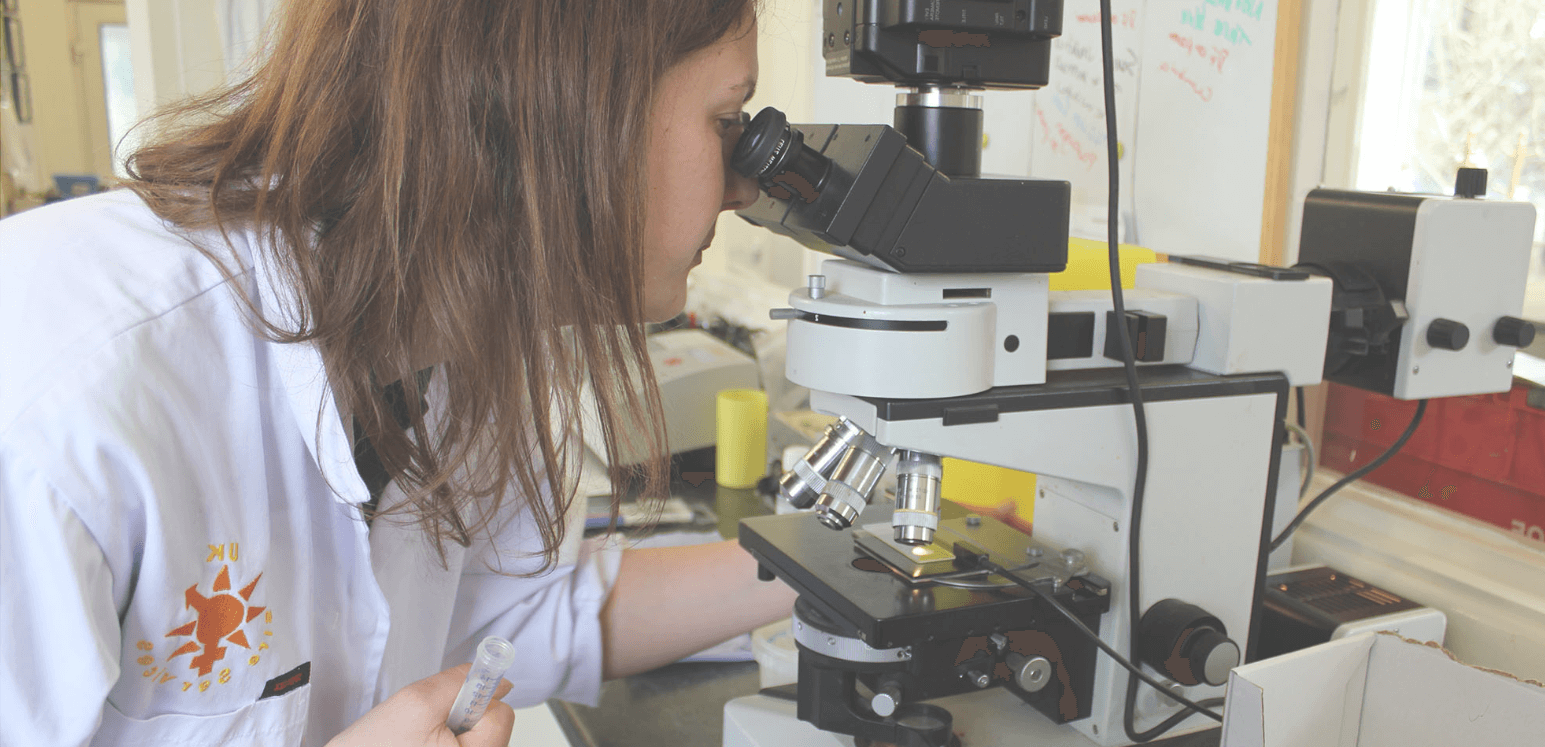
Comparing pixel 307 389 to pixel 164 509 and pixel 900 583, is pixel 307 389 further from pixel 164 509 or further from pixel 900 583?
pixel 900 583

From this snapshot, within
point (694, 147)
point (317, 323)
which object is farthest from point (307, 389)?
point (694, 147)

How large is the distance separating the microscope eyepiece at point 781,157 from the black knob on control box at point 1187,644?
1.44 feet

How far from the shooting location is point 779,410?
6.25 feet

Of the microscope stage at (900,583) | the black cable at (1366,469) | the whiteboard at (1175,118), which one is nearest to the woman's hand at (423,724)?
the microscope stage at (900,583)

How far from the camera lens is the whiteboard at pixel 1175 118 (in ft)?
4.00

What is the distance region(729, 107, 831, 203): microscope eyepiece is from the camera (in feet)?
2.31

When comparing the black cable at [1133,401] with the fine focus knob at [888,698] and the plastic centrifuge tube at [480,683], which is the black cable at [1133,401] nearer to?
the fine focus knob at [888,698]

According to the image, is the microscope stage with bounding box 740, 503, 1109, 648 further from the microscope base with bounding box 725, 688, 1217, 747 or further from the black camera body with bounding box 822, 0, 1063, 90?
the black camera body with bounding box 822, 0, 1063, 90

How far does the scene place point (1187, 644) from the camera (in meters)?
0.80

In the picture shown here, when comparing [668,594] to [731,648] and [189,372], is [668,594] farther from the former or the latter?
[189,372]

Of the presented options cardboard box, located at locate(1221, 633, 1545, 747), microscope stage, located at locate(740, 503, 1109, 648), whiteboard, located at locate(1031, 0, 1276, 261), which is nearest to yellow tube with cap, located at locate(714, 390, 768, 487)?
whiteboard, located at locate(1031, 0, 1276, 261)

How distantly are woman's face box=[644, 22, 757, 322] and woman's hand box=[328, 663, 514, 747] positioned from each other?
1.08 ft

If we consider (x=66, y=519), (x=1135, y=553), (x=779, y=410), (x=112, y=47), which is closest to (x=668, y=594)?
(x=1135, y=553)

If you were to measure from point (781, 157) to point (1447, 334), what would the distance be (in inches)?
23.6
